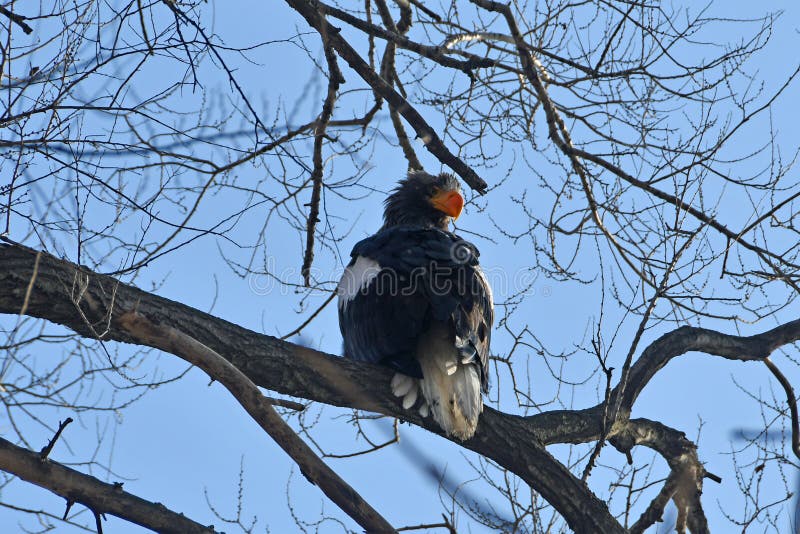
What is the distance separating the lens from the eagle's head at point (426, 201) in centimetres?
657

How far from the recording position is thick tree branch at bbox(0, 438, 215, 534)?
3559 millimetres

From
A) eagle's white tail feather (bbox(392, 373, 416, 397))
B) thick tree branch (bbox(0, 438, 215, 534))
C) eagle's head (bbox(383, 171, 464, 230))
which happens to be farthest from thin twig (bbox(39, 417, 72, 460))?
eagle's head (bbox(383, 171, 464, 230))

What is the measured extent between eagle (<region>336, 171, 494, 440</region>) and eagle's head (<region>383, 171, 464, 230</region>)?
43.6 inches

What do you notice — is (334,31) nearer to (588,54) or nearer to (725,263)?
(588,54)

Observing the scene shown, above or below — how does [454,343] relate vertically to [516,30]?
below

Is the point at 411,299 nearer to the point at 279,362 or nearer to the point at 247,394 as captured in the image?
the point at 279,362

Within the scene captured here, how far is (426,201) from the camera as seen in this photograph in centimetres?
668

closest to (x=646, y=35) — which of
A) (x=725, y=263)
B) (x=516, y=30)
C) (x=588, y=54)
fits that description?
(x=588, y=54)

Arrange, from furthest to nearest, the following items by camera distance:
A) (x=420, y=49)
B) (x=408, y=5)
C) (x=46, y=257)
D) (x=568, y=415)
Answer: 1. (x=408, y=5)
2. (x=420, y=49)
3. (x=568, y=415)
4. (x=46, y=257)

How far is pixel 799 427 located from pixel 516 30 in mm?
2798

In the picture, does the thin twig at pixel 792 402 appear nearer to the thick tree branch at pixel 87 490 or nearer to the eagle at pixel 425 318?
the eagle at pixel 425 318

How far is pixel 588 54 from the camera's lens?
5766 millimetres

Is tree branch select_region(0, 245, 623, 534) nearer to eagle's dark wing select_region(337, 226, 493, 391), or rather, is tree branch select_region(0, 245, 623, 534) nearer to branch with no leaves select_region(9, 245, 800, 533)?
branch with no leaves select_region(9, 245, 800, 533)

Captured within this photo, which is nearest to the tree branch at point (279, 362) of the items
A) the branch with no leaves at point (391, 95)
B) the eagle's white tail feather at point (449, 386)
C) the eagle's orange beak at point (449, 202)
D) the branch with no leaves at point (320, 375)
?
the branch with no leaves at point (320, 375)
